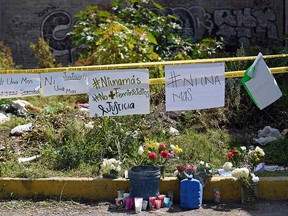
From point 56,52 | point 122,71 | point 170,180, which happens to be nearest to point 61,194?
point 170,180

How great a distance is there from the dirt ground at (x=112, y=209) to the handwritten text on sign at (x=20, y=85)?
1.46 metres

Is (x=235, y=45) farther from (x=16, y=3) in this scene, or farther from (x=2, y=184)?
(x=2, y=184)

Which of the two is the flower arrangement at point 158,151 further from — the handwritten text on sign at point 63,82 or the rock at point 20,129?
the rock at point 20,129

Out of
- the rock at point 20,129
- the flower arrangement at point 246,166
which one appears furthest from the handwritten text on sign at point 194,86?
the rock at point 20,129

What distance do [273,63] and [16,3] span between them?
937 centimetres

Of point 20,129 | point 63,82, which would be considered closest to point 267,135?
point 63,82

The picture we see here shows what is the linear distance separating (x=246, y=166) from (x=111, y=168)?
1608 millimetres

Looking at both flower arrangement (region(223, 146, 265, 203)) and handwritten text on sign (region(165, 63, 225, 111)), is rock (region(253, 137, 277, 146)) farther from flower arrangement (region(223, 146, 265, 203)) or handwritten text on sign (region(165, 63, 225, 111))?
flower arrangement (region(223, 146, 265, 203))

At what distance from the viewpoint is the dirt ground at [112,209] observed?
6.02m

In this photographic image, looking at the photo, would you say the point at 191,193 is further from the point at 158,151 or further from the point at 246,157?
the point at 246,157

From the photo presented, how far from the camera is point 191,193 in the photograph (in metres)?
6.11

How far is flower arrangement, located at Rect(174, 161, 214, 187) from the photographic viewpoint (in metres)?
6.25

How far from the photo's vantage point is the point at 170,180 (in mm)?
6441

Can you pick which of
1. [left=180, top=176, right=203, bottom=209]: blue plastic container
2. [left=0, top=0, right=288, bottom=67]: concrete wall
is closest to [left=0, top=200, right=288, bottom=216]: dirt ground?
[left=180, top=176, right=203, bottom=209]: blue plastic container
